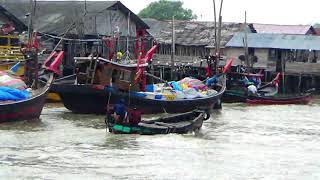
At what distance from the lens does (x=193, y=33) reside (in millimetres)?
45281

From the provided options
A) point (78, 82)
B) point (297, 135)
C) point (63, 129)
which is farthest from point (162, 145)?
point (78, 82)

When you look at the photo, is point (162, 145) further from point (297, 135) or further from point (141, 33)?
point (141, 33)

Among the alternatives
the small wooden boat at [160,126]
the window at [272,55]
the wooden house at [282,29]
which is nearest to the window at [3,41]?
the small wooden boat at [160,126]

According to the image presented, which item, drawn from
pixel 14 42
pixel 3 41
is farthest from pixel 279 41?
pixel 3 41

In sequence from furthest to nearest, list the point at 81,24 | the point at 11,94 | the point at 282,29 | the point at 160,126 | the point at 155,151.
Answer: the point at 282,29, the point at 81,24, the point at 11,94, the point at 160,126, the point at 155,151

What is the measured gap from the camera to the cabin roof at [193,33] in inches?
1735

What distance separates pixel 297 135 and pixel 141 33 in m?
10.7

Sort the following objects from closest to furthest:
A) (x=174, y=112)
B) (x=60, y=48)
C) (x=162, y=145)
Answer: (x=162, y=145)
(x=174, y=112)
(x=60, y=48)

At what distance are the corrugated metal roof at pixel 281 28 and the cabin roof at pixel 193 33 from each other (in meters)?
2.82

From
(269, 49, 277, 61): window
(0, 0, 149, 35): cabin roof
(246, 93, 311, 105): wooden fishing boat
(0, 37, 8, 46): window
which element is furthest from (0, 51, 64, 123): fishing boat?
(269, 49, 277, 61): window

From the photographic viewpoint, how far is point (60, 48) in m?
34.6

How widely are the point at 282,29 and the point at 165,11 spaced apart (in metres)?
24.6

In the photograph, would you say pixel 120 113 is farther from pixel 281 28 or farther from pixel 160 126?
pixel 281 28

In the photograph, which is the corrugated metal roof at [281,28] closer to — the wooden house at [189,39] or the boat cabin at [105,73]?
the wooden house at [189,39]
